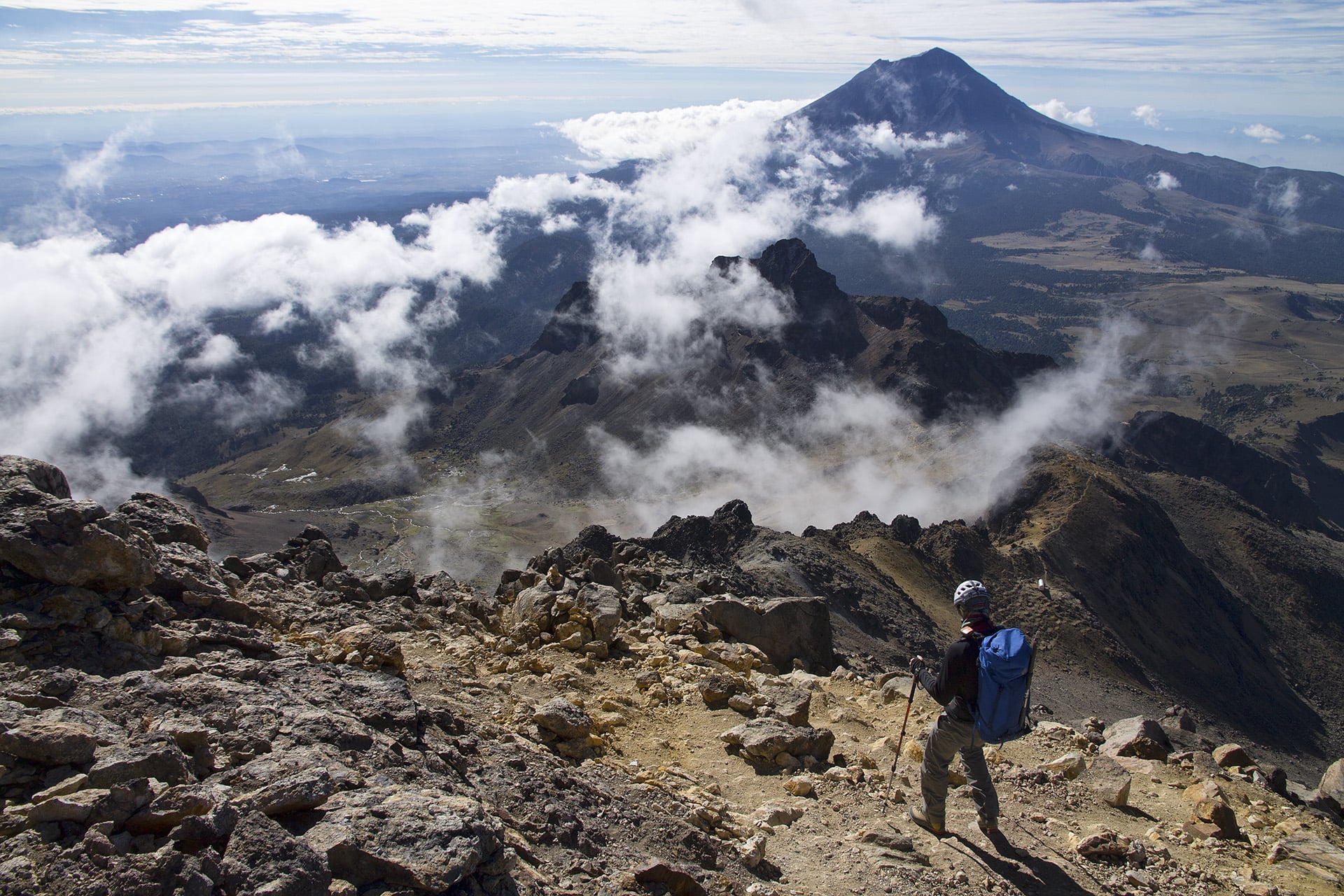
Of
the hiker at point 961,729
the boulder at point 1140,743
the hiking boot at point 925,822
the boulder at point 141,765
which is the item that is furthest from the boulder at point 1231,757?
the boulder at point 141,765

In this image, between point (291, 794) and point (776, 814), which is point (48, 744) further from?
point (776, 814)

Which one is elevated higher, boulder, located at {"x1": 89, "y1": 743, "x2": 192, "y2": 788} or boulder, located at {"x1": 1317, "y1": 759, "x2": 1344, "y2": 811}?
boulder, located at {"x1": 89, "y1": 743, "x2": 192, "y2": 788}

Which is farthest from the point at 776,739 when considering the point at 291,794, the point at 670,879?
the point at 291,794

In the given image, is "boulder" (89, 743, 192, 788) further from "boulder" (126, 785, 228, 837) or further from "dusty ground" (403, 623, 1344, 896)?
"dusty ground" (403, 623, 1344, 896)

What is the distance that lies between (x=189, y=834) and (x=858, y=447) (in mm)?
88796

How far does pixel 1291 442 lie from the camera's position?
126 meters

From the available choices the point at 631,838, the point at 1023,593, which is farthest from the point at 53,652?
the point at 1023,593

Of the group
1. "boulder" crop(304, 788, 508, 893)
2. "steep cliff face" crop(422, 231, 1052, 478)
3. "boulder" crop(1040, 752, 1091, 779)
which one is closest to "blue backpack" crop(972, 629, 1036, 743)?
"boulder" crop(1040, 752, 1091, 779)

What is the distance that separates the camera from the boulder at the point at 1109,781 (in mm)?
10609

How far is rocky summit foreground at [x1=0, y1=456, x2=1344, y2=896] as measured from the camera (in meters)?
5.60

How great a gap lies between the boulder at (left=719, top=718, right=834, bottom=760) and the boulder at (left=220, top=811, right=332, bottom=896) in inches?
263

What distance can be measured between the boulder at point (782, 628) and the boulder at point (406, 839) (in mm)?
11672

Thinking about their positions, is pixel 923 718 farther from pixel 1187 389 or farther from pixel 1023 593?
Result: pixel 1187 389

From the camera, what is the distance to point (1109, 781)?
10969 millimetres
